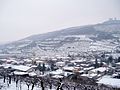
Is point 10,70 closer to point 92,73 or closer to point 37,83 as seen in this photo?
point 37,83

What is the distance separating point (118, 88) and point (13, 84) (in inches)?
685

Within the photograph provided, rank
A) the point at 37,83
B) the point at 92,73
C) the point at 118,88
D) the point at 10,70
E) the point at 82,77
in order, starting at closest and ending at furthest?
the point at 118,88 → the point at 37,83 → the point at 82,77 → the point at 92,73 → the point at 10,70

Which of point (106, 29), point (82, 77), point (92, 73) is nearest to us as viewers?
point (82, 77)

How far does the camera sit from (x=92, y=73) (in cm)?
4312

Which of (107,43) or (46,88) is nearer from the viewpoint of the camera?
(46,88)

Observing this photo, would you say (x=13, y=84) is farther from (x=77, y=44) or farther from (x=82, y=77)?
(x=77, y=44)

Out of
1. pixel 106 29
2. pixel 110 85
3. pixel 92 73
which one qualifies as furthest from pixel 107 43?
pixel 110 85

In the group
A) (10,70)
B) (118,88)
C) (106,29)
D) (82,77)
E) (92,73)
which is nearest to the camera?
(118,88)

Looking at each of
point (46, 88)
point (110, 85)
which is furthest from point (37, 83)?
point (110, 85)

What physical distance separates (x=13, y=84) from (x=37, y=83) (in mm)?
4230

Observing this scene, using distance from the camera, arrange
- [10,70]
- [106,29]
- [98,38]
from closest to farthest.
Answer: [10,70] → [98,38] → [106,29]

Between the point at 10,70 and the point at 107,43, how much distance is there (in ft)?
221

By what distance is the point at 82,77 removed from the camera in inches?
1565

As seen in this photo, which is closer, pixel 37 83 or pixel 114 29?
pixel 37 83
